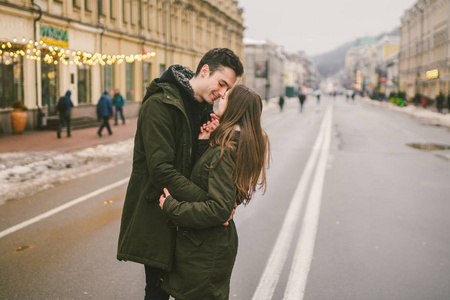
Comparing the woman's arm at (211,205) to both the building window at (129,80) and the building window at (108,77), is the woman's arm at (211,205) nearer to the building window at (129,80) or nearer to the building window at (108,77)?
the building window at (108,77)

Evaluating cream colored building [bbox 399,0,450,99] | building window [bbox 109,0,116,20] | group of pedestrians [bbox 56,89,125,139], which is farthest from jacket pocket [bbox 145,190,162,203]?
cream colored building [bbox 399,0,450,99]

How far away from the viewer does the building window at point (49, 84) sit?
23.0 m

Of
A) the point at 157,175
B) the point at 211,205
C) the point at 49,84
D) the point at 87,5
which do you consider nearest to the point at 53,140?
the point at 49,84

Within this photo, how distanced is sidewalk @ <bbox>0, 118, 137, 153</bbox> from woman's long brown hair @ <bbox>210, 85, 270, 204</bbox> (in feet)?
44.0

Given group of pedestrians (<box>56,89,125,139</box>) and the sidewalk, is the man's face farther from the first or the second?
group of pedestrians (<box>56,89,125,139</box>)

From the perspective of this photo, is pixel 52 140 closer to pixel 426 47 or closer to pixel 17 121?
pixel 17 121

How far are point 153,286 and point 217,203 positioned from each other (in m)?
0.74

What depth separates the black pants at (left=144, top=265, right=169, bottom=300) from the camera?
287 centimetres

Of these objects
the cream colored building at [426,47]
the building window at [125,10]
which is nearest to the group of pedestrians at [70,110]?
the building window at [125,10]

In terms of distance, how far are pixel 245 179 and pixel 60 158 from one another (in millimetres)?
11562

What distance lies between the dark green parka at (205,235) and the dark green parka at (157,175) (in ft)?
0.21

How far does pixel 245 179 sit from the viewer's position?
8.76 feet

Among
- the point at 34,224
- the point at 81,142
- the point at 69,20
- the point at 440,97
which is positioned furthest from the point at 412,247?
the point at 440,97

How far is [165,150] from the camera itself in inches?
101
